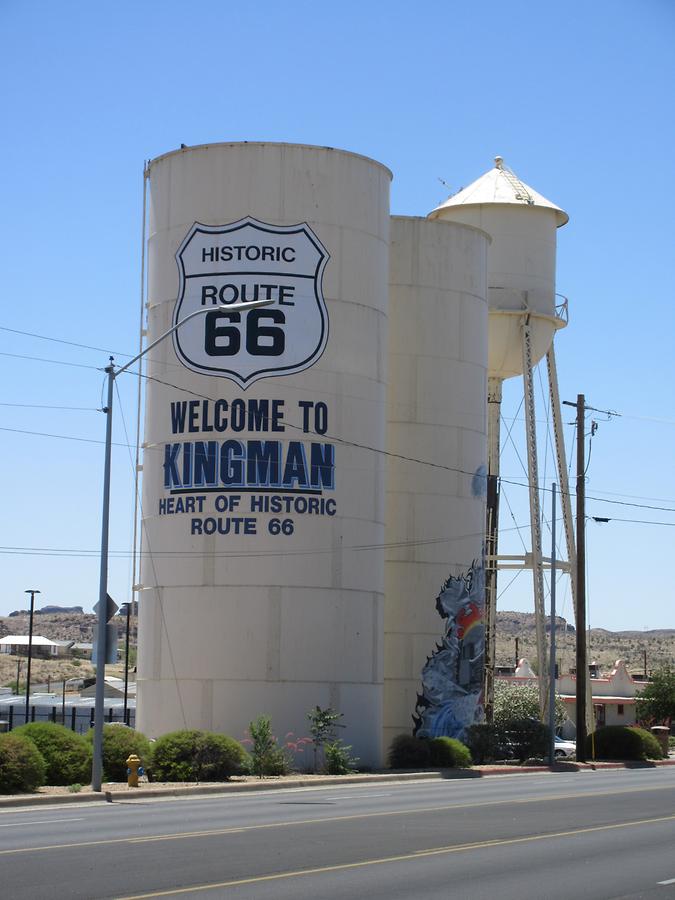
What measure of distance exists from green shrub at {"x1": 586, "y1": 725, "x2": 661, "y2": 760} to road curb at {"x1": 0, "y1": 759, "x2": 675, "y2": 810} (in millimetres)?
2288

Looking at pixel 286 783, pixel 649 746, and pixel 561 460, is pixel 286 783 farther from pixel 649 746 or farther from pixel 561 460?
pixel 561 460

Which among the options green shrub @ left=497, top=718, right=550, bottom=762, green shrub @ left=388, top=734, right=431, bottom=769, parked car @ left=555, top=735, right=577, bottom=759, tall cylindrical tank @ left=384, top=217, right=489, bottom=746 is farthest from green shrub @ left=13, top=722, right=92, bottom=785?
parked car @ left=555, top=735, right=577, bottom=759

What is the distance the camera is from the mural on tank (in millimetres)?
42938

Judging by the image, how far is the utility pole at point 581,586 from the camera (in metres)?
47.1

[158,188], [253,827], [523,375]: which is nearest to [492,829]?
[253,827]

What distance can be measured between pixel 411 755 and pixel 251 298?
1343 centimetres

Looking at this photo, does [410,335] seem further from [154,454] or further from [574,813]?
[574,813]

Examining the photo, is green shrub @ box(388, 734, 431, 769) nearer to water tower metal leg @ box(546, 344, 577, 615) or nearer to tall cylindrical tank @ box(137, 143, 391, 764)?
tall cylindrical tank @ box(137, 143, 391, 764)

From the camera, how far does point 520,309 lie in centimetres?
4938

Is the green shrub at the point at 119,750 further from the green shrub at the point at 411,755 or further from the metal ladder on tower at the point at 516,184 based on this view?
the metal ladder on tower at the point at 516,184

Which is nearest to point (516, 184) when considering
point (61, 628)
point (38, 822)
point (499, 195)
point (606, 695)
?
point (499, 195)

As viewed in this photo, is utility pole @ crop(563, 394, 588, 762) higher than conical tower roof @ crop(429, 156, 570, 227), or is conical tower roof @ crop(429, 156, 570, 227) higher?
conical tower roof @ crop(429, 156, 570, 227)

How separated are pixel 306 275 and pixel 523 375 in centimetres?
1385

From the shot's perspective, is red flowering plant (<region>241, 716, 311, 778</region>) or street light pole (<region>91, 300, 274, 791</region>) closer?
street light pole (<region>91, 300, 274, 791</region>)
